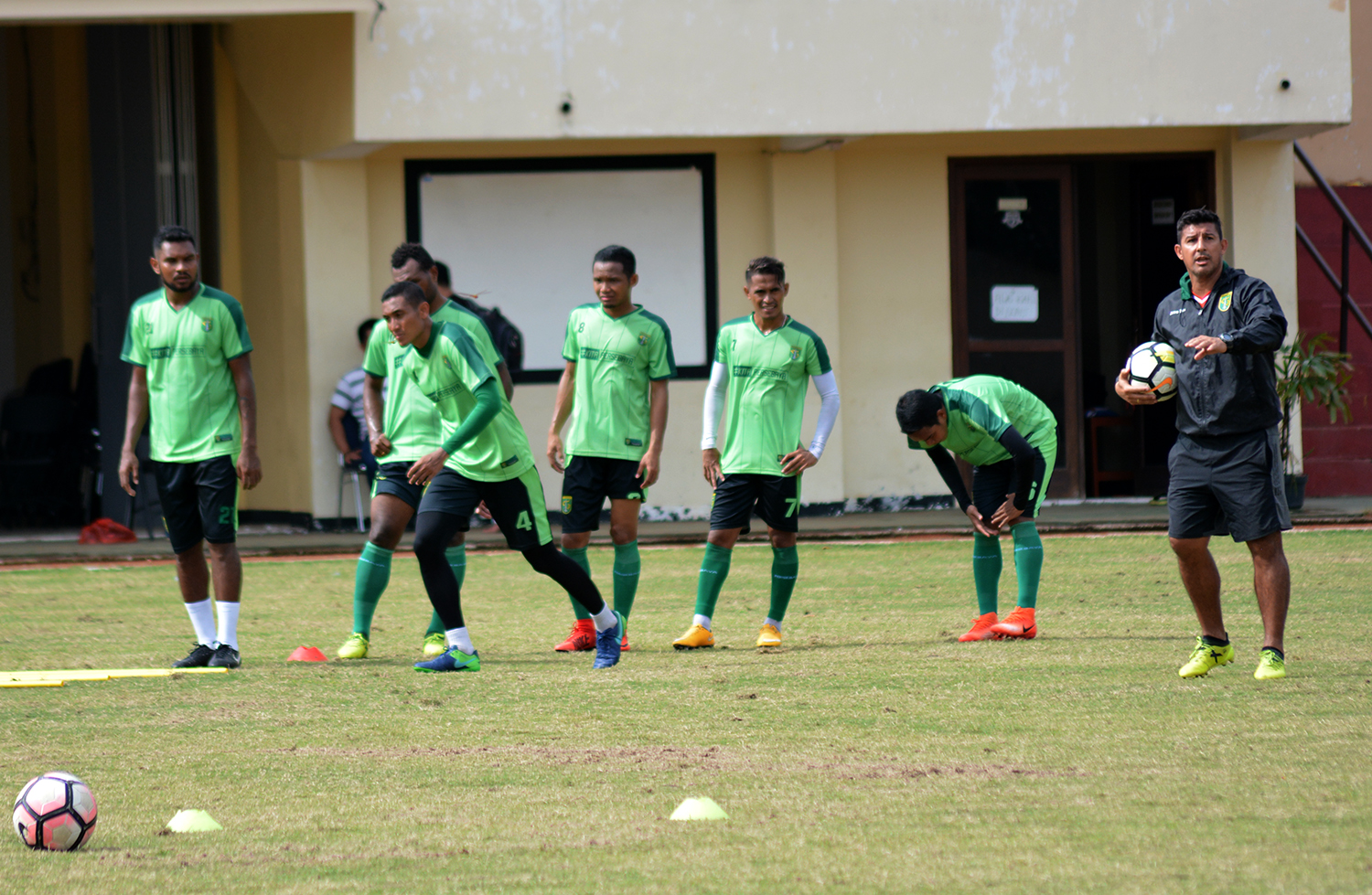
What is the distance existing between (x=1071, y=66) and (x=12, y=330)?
465 inches

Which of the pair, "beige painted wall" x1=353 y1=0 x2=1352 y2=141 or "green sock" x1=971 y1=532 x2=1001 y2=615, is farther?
"beige painted wall" x1=353 y1=0 x2=1352 y2=141

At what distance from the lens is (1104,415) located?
16109mm

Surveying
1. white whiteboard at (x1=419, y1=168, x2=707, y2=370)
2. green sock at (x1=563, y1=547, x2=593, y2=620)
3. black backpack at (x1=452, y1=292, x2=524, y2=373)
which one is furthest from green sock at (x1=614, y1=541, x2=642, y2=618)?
white whiteboard at (x1=419, y1=168, x2=707, y2=370)

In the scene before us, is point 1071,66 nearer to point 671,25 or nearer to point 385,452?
point 671,25

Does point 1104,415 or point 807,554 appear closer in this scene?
point 807,554

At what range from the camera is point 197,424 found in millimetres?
7730

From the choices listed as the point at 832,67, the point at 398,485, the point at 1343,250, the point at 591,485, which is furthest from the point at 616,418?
the point at 1343,250

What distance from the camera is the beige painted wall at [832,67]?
1373cm

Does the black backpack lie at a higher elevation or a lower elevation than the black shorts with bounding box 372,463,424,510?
higher

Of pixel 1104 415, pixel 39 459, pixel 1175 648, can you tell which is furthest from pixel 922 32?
pixel 39 459

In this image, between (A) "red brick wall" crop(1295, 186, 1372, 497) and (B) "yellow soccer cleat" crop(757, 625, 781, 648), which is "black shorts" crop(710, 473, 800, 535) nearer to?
(B) "yellow soccer cleat" crop(757, 625, 781, 648)

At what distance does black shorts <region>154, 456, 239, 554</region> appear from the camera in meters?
7.69

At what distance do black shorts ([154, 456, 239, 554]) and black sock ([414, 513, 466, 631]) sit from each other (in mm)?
1069

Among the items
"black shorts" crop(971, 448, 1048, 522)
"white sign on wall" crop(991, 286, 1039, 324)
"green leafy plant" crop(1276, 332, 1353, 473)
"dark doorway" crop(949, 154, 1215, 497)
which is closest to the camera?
"black shorts" crop(971, 448, 1048, 522)
